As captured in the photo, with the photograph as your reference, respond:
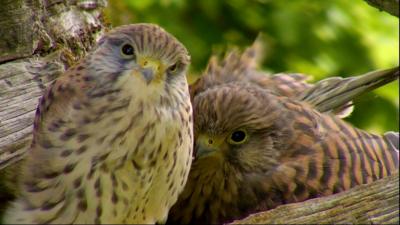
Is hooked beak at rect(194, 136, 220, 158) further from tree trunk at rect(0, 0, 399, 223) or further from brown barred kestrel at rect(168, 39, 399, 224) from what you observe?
tree trunk at rect(0, 0, 399, 223)

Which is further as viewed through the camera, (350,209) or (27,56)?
(27,56)

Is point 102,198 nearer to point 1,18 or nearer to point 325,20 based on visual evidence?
point 1,18

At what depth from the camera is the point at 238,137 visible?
421 cm

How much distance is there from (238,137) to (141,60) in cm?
104

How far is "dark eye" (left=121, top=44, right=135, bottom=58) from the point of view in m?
3.30

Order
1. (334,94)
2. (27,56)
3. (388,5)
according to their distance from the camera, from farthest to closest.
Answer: (334,94)
(27,56)
(388,5)

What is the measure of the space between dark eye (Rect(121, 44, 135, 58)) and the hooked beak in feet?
2.90

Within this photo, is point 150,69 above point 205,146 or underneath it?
above

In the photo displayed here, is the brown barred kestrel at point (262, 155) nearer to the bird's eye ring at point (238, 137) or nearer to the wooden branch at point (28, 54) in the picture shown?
the bird's eye ring at point (238, 137)

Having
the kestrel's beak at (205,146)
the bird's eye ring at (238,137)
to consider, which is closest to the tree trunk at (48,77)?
the kestrel's beak at (205,146)

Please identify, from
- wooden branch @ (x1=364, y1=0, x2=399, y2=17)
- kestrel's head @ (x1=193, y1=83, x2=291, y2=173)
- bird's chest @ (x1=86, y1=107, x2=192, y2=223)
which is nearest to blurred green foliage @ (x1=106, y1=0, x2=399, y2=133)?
kestrel's head @ (x1=193, y1=83, x2=291, y2=173)

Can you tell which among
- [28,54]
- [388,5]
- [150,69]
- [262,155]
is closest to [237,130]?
[262,155]

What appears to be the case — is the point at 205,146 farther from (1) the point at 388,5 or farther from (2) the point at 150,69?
(1) the point at 388,5

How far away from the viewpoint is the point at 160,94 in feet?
10.6
